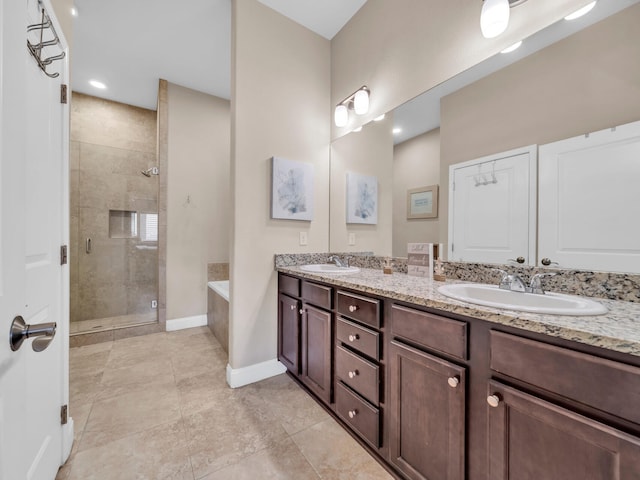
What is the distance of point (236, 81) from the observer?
1.98 metres

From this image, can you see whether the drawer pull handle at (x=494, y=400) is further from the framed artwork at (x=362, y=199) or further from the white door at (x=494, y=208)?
the framed artwork at (x=362, y=199)

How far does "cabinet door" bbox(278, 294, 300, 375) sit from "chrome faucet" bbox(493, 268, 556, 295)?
126cm

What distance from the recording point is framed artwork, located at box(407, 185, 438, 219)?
1.63 metres

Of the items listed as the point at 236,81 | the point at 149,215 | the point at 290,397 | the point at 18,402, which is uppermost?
the point at 236,81

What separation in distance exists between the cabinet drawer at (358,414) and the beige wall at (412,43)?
1.92 m

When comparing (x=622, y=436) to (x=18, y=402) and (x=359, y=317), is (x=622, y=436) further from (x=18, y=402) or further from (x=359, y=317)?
(x=18, y=402)

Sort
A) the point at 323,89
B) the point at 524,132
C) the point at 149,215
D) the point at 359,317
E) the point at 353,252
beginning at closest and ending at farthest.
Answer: the point at 524,132, the point at 359,317, the point at 353,252, the point at 323,89, the point at 149,215

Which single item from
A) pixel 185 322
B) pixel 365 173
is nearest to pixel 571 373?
pixel 365 173

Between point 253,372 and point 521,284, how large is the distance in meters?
1.89

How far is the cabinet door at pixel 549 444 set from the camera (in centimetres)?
60

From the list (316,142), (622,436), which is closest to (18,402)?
(622,436)

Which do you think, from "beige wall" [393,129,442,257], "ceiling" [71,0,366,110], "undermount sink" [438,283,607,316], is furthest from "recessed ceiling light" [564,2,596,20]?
"ceiling" [71,0,366,110]

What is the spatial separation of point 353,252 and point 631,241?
1.57 metres

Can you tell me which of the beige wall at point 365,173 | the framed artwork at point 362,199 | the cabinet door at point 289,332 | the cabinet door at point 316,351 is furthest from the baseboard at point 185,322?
the framed artwork at point 362,199
